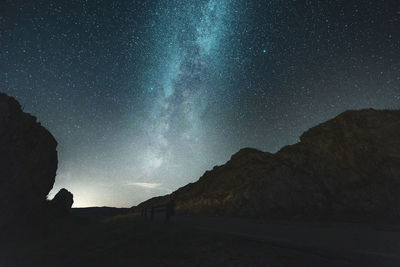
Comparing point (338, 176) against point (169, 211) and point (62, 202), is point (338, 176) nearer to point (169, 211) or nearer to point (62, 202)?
point (169, 211)

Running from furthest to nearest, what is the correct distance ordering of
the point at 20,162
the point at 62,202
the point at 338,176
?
the point at 62,202 → the point at 338,176 → the point at 20,162

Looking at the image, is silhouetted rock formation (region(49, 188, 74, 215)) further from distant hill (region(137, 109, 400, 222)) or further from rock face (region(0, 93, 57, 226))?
distant hill (region(137, 109, 400, 222))

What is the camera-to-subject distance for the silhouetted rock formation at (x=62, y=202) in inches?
1722

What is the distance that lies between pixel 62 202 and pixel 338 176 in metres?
45.1

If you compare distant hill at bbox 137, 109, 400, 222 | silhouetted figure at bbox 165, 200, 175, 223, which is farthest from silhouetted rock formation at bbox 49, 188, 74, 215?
silhouetted figure at bbox 165, 200, 175, 223

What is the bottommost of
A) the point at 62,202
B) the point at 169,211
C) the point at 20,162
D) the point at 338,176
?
the point at 169,211

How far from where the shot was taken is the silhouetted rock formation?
4374 centimetres

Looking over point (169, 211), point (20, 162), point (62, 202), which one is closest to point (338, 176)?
point (169, 211)

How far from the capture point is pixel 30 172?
1029 inches

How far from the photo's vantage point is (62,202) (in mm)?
46812

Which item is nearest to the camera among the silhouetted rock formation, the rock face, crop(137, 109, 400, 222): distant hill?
the rock face

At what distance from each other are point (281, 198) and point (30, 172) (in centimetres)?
2925

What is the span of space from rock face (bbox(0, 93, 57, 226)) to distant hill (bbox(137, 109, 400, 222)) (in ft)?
84.7

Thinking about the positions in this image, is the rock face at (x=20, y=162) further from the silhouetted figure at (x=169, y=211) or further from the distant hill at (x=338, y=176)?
the distant hill at (x=338, y=176)
